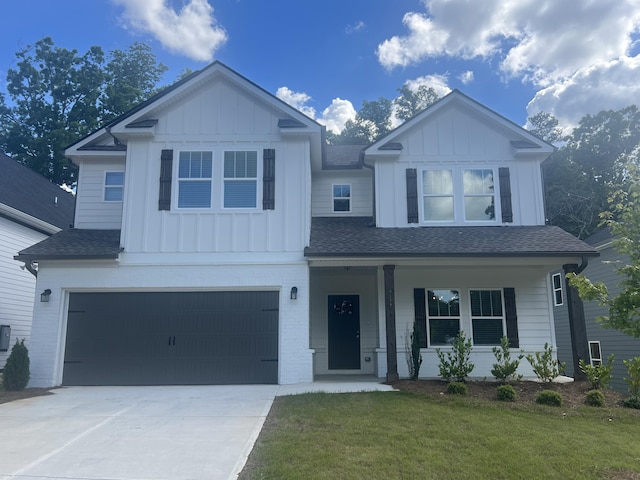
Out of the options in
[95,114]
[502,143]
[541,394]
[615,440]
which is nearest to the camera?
[615,440]

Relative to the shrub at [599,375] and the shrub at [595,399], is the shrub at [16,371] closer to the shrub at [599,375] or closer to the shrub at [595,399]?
the shrub at [595,399]

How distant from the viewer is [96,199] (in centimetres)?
1241

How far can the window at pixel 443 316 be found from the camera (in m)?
11.7

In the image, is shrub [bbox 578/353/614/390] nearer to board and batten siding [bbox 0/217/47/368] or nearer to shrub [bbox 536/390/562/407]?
shrub [bbox 536/390/562/407]

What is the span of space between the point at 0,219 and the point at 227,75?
27.4ft

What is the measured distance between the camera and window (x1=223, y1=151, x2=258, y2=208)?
11.1 meters

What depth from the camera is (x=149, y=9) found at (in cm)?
1405

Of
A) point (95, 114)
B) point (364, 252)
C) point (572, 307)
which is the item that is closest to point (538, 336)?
point (572, 307)

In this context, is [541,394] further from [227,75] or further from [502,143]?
[227,75]

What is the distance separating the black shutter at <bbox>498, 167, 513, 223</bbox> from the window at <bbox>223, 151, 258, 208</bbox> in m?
6.31

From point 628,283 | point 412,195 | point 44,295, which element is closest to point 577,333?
point 412,195

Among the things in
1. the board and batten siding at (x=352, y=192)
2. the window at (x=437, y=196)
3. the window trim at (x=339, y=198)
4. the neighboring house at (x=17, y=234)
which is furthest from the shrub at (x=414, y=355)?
the neighboring house at (x=17, y=234)

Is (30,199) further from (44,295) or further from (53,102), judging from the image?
(53,102)

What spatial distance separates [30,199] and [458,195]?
13887 mm
